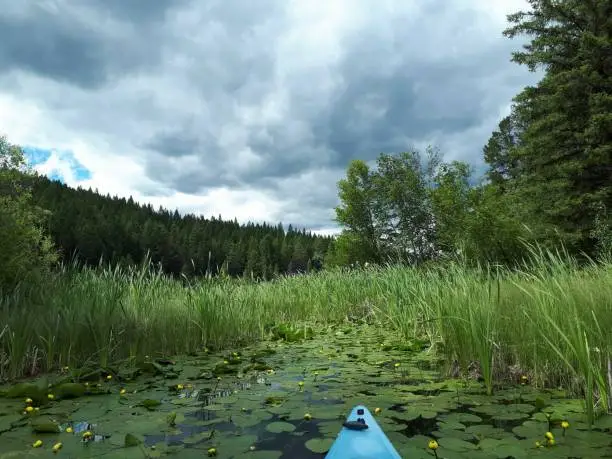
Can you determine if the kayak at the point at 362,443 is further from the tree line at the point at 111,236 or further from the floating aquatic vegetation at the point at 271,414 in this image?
the tree line at the point at 111,236

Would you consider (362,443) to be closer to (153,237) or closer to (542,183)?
(542,183)

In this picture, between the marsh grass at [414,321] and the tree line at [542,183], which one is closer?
the marsh grass at [414,321]

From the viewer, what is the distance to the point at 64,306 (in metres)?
4.86

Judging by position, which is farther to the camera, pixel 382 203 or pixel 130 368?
pixel 382 203

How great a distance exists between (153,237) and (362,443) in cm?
7729

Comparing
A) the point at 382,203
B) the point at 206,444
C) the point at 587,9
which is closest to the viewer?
the point at 206,444

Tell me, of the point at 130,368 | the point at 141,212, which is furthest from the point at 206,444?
the point at 141,212

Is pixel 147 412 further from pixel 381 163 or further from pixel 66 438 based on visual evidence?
pixel 381 163

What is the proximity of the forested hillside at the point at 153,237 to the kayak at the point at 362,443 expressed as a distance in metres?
39.5

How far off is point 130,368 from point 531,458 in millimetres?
3698

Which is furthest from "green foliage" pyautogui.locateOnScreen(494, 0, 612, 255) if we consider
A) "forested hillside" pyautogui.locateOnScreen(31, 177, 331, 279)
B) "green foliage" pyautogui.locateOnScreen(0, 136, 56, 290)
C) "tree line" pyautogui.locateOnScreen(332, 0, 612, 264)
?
"forested hillside" pyautogui.locateOnScreen(31, 177, 331, 279)

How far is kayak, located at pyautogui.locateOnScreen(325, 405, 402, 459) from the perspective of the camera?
152cm

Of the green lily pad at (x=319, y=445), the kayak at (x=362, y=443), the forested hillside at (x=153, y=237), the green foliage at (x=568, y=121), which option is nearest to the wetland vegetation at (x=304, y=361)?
the green lily pad at (x=319, y=445)

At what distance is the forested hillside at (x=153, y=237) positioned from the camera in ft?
200
